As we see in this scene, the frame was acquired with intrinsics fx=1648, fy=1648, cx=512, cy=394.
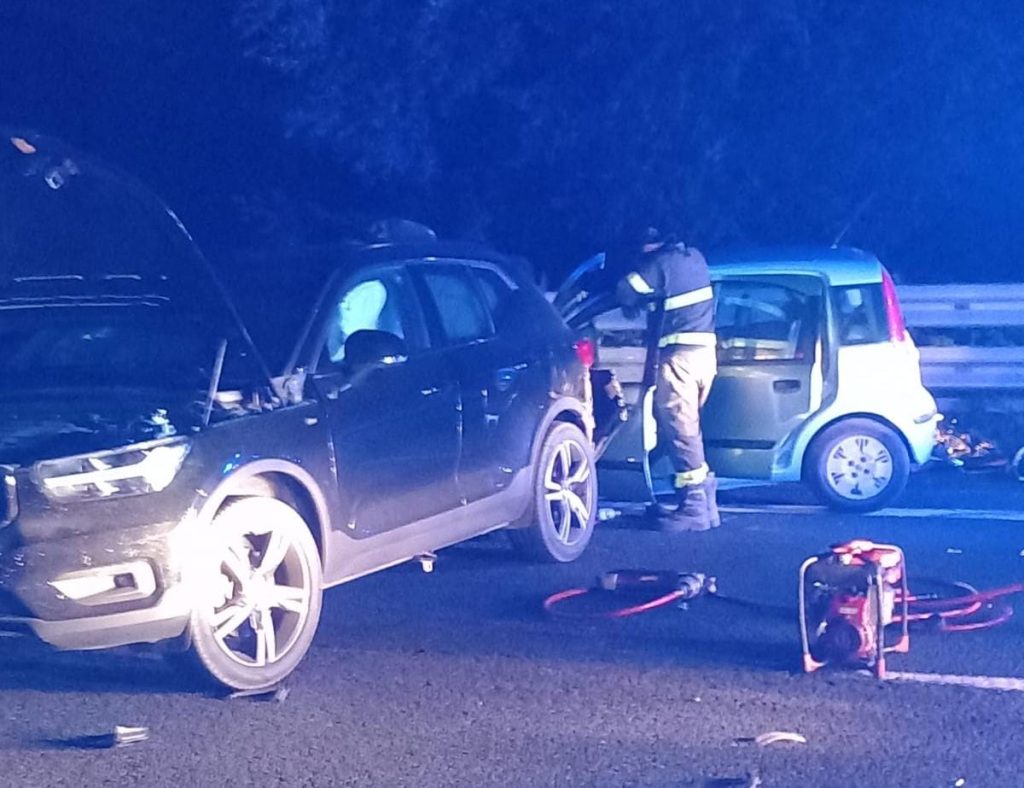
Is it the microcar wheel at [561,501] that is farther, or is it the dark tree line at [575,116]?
the dark tree line at [575,116]

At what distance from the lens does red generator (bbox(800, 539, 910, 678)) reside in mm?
6336

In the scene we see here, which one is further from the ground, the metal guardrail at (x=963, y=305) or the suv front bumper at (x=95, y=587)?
the metal guardrail at (x=963, y=305)

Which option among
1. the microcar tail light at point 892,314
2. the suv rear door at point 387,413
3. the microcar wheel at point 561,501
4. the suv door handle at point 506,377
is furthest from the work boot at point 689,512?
the suv rear door at point 387,413

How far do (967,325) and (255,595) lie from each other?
7.90 metres

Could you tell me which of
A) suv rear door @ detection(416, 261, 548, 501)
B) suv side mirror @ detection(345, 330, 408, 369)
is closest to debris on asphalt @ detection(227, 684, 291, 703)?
suv side mirror @ detection(345, 330, 408, 369)

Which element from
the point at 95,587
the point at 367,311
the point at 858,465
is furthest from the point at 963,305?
the point at 95,587

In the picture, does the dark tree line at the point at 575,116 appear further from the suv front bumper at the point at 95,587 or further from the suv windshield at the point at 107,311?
the suv front bumper at the point at 95,587

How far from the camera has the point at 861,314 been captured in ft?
32.1

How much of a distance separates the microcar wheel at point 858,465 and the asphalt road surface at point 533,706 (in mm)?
1615

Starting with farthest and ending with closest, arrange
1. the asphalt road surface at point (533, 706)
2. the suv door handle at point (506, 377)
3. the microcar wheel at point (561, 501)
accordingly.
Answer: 1. the microcar wheel at point (561, 501)
2. the suv door handle at point (506, 377)
3. the asphalt road surface at point (533, 706)

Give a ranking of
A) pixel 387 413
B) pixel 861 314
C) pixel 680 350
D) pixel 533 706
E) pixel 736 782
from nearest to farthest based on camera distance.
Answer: pixel 736 782, pixel 533 706, pixel 387 413, pixel 680 350, pixel 861 314

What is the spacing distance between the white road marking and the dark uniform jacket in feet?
10.7

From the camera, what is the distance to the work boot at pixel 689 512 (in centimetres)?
938

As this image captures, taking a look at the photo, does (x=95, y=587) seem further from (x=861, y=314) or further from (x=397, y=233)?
(x=861, y=314)
